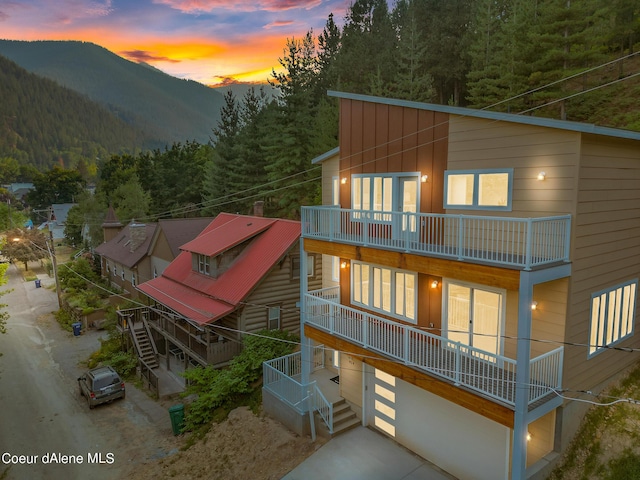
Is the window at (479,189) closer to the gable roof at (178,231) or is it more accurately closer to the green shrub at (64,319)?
the gable roof at (178,231)

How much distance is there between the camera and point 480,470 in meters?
11.1

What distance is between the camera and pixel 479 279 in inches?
379

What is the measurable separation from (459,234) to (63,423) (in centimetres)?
1954

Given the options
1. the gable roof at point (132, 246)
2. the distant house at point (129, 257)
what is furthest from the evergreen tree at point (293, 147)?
the gable roof at point (132, 246)

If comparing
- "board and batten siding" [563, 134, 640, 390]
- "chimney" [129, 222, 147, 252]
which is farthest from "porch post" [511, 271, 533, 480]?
"chimney" [129, 222, 147, 252]

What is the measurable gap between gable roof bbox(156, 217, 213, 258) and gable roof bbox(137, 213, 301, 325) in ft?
14.1

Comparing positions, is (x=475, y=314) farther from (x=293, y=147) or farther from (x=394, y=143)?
(x=293, y=147)

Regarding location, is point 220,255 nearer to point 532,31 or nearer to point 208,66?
point 532,31

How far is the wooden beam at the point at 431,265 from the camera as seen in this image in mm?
9148

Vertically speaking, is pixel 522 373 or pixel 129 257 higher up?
pixel 522 373

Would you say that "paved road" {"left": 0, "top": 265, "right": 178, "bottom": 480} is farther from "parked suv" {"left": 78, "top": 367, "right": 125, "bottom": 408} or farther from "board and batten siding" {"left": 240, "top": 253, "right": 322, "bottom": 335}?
"board and batten siding" {"left": 240, "top": 253, "right": 322, "bottom": 335}

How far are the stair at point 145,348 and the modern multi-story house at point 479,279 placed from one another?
12.1m

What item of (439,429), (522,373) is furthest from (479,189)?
(439,429)

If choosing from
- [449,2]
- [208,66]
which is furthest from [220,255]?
[208,66]
